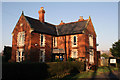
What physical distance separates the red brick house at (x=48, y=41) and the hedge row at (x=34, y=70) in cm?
698

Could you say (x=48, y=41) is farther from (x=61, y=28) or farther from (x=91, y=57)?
(x=91, y=57)

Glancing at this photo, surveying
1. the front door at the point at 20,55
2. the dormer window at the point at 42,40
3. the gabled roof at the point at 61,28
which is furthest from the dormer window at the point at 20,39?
the dormer window at the point at 42,40

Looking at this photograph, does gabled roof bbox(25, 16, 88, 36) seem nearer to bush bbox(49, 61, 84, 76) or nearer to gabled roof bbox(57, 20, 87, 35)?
gabled roof bbox(57, 20, 87, 35)

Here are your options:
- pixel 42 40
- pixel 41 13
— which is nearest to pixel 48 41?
pixel 42 40

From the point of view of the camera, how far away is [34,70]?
1194 cm

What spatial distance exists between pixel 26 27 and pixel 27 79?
12939 mm

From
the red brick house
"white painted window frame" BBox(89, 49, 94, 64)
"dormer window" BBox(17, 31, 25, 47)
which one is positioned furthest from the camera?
"white painted window frame" BBox(89, 49, 94, 64)

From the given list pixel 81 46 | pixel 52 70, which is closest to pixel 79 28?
pixel 81 46

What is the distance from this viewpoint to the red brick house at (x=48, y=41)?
21.9 meters

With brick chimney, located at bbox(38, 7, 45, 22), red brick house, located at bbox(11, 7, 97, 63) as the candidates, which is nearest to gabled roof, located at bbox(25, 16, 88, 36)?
red brick house, located at bbox(11, 7, 97, 63)

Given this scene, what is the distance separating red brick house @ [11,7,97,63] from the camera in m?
21.9

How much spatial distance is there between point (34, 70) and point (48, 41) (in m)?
13.0

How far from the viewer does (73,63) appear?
707 inches

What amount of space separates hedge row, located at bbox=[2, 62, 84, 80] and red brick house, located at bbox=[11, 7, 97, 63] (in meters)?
6.98
